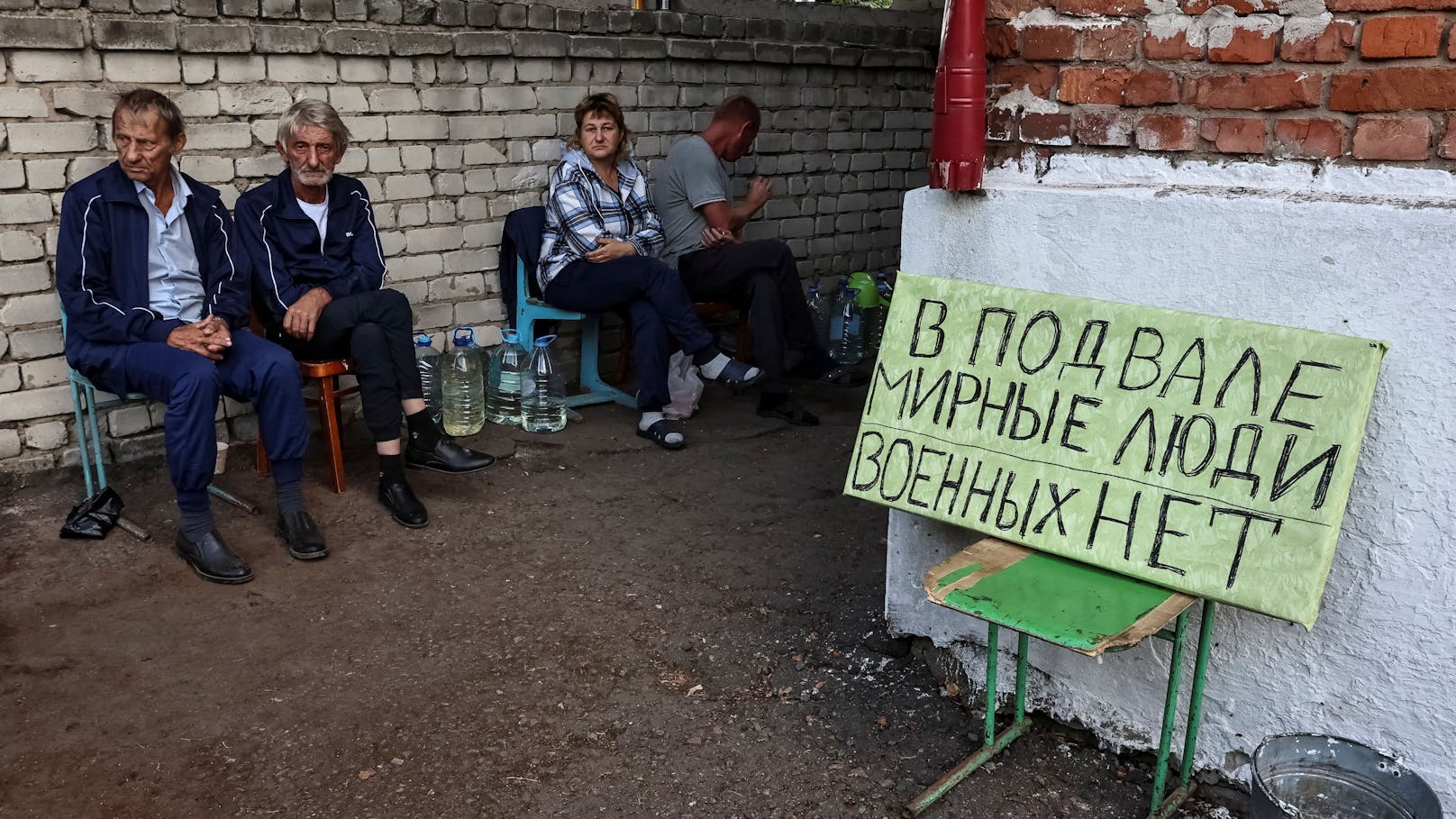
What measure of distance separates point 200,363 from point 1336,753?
3.37 metres

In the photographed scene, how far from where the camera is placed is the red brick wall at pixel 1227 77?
7.34 ft

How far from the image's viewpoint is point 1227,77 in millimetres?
2455

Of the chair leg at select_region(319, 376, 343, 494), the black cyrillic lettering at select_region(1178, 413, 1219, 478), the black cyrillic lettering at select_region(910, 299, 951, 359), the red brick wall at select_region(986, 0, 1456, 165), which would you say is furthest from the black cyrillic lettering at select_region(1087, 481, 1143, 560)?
the chair leg at select_region(319, 376, 343, 494)

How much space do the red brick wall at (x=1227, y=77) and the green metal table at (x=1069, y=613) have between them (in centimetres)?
94

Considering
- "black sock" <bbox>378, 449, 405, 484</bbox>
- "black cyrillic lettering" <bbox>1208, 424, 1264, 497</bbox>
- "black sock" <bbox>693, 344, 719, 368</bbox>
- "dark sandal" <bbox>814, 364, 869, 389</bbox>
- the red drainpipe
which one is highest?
the red drainpipe

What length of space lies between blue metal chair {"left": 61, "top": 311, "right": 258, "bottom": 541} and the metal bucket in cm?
332

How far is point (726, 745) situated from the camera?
9.56 ft

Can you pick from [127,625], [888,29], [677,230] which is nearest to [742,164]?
[677,230]

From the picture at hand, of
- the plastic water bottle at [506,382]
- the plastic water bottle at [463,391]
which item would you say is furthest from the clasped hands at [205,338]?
the plastic water bottle at [506,382]

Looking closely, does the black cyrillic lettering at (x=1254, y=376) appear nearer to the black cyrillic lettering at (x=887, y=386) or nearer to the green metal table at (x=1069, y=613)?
the green metal table at (x=1069, y=613)

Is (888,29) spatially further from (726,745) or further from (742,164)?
(726,745)

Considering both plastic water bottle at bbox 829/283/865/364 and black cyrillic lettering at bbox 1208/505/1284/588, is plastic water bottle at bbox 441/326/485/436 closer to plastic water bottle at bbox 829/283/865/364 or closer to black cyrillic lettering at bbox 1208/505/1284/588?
plastic water bottle at bbox 829/283/865/364

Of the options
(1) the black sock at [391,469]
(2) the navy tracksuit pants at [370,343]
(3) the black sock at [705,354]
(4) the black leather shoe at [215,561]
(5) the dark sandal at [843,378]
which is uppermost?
(2) the navy tracksuit pants at [370,343]

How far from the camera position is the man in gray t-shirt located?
226 inches
